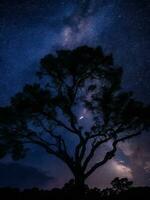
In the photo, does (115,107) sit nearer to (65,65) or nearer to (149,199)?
(65,65)

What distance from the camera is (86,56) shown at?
2467 centimetres

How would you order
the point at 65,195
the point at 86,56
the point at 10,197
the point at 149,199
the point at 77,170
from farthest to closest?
the point at 86,56 < the point at 77,170 < the point at 65,195 < the point at 10,197 < the point at 149,199

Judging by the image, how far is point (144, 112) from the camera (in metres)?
24.9

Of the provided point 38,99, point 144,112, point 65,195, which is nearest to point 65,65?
point 38,99

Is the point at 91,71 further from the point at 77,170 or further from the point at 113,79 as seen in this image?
the point at 77,170

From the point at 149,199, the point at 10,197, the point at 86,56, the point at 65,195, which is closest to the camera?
the point at 149,199

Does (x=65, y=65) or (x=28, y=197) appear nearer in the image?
(x=28, y=197)

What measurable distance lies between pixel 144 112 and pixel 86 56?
8.57 metres

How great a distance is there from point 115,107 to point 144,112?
10.1 feet

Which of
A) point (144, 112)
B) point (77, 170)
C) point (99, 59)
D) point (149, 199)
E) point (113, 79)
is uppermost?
point (99, 59)

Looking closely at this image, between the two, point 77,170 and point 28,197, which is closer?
point 28,197

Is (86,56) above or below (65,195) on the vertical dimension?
above

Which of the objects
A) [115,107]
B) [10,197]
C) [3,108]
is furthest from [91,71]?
[10,197]

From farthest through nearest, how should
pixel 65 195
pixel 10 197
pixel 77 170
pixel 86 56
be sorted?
pixel 86 56, pixel 77 170, pixel 65 195, pixel 10 197
